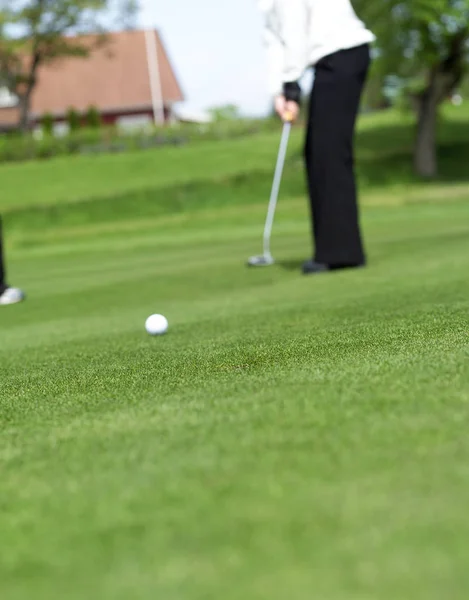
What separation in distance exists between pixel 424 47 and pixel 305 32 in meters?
21.0

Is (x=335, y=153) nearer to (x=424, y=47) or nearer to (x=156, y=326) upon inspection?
(x=156, y=326)

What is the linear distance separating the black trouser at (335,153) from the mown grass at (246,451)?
147cm

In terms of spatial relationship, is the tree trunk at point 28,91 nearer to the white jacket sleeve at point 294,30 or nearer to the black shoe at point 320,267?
the white jacket sleeve at point 294,30

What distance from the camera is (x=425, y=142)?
97.6ft

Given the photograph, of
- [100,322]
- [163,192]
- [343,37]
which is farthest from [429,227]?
[163,192]

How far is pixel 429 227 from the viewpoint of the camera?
11844mm

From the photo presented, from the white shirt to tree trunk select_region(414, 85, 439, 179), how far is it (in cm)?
2245

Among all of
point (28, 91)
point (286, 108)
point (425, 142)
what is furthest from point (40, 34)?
point (286, 108)

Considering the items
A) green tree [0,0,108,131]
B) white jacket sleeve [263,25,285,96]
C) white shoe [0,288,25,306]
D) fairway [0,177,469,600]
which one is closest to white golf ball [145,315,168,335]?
fairway [0,177,469,600]

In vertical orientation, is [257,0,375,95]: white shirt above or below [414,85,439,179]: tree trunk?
above

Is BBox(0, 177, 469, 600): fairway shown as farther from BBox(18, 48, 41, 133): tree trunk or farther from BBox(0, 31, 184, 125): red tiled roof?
BBox(0, 31, 184, 125): red tiled roof

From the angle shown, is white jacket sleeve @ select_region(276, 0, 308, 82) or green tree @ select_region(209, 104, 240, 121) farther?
green tree @ select_region(209, 104, 240, 121)

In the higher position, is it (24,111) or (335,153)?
(335,153)

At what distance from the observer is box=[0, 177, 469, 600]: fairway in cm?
153
